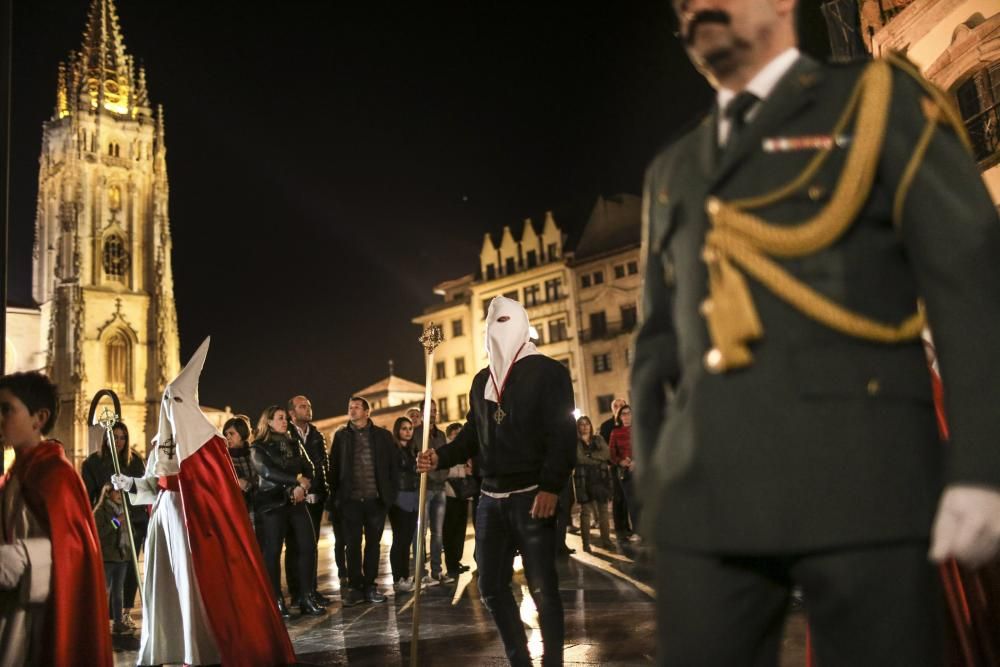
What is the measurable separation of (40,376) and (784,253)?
4467mm

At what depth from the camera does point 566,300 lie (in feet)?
171

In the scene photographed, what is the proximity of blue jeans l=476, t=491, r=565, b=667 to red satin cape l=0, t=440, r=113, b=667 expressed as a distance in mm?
2116

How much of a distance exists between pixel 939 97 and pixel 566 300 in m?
50.5

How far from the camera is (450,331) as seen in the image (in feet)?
192

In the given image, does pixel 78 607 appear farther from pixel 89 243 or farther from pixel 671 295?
pixel 89 243

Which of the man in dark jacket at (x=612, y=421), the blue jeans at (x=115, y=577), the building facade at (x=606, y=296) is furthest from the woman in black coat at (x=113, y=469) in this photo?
the building facade at (x=606, y=296)

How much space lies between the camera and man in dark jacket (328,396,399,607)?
10.3 metres

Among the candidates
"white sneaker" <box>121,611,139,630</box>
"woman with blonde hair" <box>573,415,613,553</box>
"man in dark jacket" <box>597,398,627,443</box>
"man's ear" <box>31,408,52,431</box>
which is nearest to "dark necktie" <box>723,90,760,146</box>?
"man's ear" <box>31,408,52,431</box>

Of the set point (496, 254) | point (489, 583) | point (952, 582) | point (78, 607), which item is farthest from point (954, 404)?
point (496, 254)

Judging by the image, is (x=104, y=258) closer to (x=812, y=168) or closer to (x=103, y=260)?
(x=103, y=260)

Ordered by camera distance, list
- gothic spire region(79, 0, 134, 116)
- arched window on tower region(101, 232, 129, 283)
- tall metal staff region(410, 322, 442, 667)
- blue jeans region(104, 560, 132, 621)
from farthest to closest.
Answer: gothic spire region(79, 0, 134, 116) → arched window on tower region(101, 232, 129, 283) → blue jeans region(104, 560, 132, 621) → tall metal staff region(410, 322, 442, 667)

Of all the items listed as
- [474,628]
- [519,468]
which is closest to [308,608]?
[474,628]

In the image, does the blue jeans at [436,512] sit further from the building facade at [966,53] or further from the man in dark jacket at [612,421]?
the building facade at [966,53]

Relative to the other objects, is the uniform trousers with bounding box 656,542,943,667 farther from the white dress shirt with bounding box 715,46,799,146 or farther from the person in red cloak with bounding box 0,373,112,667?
the person in red cloak with bounding box 0,373,112,667
